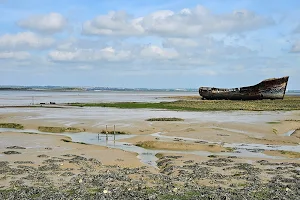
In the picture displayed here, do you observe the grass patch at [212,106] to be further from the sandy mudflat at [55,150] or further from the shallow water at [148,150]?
the sandy mudflat at [55,150]

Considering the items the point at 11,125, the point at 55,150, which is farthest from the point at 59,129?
the point at 55,150

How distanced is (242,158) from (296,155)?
11.8 feet

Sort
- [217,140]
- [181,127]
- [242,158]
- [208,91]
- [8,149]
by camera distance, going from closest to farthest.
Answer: [242,158] < [8,149] < [217,140] < [181,127] < [208,91]

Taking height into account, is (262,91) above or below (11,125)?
above

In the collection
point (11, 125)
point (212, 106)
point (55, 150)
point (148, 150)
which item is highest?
point (212, 106)

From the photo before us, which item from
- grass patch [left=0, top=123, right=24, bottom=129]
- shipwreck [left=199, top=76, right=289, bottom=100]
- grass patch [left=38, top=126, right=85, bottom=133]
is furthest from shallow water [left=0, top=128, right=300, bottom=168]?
shipwreck [left=199, top=76, right=289, bottom=100]

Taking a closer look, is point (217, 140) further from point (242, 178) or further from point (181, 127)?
point (242, 178)

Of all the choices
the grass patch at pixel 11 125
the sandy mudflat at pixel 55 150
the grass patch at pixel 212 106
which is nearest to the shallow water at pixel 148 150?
the sandy mudflat at pixel 55 150

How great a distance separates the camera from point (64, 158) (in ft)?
63.7

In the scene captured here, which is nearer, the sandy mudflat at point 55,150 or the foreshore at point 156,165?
the foreshore at point 156,165

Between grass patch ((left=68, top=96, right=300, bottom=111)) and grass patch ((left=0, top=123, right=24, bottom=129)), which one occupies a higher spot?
grass patch ((left=68, top=96, right=300, bottom=111))

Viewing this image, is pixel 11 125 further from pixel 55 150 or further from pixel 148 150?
pixel 148 150

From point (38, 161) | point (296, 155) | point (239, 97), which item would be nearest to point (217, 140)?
Answer: point (296, 155)

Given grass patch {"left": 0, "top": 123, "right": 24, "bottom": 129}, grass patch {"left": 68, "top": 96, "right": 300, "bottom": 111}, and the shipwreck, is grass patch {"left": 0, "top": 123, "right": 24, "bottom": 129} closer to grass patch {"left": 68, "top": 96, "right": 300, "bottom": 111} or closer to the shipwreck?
grass patch {"left": 68, "top": 96, "right": 300, "bottom": 111}
